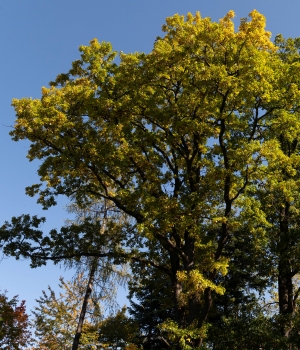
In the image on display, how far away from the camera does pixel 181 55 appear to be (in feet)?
31.5

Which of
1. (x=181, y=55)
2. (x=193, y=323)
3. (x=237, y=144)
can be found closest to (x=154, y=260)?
(x=193, y=323)

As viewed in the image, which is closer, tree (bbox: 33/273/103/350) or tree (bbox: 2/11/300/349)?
tree (bbox: 2/11/300/349)

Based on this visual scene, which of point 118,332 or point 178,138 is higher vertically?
point 178,138

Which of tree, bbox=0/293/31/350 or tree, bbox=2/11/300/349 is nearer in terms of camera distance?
tree, bbox=2/11/300/349

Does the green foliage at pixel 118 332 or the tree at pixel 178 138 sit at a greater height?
the tree at pixel 178 138

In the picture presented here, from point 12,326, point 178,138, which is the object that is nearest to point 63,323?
point 12,326

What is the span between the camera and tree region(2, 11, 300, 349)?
8.97m

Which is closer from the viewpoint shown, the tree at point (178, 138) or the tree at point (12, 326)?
the tree at point (178, 138)

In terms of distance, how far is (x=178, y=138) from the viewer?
11.1 m

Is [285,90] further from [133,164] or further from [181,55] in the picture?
[133,164]

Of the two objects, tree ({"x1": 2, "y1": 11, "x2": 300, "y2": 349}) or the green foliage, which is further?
the green foliage

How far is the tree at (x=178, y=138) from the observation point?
8.97 meters

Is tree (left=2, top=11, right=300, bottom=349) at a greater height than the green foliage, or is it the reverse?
tree (left=2, top=11, right=300, bottom=349)

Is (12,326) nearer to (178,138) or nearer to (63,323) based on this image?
(63,323)
